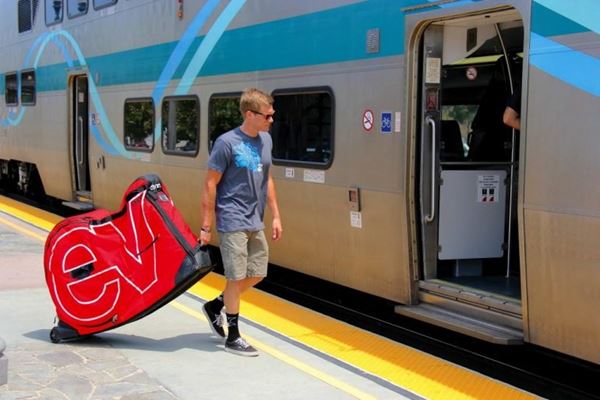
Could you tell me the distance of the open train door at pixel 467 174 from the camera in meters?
5.18

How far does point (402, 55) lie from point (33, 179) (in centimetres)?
1068

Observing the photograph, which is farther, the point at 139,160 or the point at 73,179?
the point at 73,179

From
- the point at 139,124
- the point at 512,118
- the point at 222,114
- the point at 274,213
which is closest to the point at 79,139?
the point at 139,124

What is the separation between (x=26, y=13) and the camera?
13.3m

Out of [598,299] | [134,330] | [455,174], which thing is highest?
[455,174]

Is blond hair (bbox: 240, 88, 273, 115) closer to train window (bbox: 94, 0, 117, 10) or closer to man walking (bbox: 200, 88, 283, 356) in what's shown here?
man walking (bbox: 200, 88, 283, 356)

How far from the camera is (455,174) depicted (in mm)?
5824

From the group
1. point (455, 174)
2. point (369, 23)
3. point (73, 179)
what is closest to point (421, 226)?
point (455, 174)

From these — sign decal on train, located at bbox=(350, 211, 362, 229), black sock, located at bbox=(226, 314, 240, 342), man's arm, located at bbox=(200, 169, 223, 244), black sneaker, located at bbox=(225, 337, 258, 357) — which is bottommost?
black sneaker, located at bbox=(225, 337, 258, 357)

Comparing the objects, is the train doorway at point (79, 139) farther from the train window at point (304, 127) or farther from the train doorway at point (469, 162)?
the train doorway at point (469, 162)

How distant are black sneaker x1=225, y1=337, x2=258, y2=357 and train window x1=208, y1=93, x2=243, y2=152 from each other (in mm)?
2958

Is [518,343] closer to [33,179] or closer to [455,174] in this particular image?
[455,174]

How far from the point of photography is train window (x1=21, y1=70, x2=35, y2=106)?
13.2m

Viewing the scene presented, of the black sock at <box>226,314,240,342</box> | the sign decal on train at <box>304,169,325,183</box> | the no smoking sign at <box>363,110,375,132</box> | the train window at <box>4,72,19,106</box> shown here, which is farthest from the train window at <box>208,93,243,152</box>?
the train window at <box>4,72,19,106</box>
